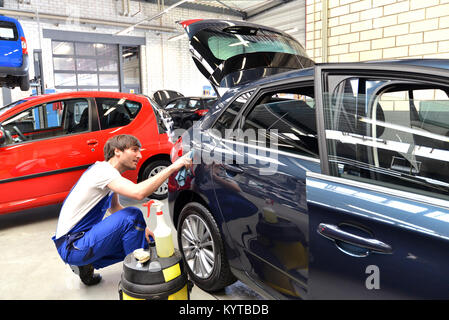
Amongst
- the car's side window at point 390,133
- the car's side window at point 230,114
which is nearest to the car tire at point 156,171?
the car's side window at point 230,114

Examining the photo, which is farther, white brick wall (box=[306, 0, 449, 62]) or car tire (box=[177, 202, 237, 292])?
white brick wall (box=[306, 0, 449, 62])

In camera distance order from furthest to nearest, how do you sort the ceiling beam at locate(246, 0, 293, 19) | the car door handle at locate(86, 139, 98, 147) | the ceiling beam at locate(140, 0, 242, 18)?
the ceiling beam at locate(246, 0, 293, 19)
the ceiling beam at locate(140, 0, 242, 18)
the car door handle at locate(86, 139, 98, 147)

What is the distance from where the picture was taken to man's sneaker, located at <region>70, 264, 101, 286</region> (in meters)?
2.21

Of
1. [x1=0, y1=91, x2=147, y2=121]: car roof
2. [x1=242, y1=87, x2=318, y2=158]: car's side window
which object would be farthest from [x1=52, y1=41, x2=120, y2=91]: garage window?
[x1=242, y1=87, x2=318, y2=158]: car's side window

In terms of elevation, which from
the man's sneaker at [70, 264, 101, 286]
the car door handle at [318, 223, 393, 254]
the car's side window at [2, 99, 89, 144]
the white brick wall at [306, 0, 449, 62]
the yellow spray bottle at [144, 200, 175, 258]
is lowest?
the man's sneaker at [70, 264, 101, 286]

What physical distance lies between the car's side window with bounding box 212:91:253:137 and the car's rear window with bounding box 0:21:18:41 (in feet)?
21.8

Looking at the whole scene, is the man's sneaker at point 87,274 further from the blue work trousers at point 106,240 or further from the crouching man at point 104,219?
the blue work trousers at point 106,240

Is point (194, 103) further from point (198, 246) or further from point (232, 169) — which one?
point (232, 169)

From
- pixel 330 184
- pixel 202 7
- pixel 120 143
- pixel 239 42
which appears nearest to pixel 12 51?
pixel 239 42

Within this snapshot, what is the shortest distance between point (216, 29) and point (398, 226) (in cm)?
206

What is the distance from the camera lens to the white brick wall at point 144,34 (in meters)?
11.4

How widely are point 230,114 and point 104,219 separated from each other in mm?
951

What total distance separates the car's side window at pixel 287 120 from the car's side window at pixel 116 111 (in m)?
2.31

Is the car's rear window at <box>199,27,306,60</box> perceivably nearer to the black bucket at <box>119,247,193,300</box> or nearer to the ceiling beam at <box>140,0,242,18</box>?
the black bucket at <box>119,247,193,300</box>
